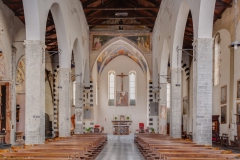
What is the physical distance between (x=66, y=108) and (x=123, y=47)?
1381 cm

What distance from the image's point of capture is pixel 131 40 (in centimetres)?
2605

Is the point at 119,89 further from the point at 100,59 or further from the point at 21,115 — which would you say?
the point at 21,115

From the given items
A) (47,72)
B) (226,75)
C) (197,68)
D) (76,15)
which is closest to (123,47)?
(47,72)

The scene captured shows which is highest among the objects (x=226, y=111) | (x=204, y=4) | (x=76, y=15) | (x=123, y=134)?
(x=76, y=15)

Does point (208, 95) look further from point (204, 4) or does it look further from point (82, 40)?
point (82, 40)

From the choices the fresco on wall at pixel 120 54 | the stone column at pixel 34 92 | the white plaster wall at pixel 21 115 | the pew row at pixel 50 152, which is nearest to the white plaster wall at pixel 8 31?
the white plaster wall at pixel 21 115

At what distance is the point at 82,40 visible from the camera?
21.8m

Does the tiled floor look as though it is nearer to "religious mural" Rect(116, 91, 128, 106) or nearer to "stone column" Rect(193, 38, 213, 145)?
"stone column" Rect(193, 38, 213, 145)

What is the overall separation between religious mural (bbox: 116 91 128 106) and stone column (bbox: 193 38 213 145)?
2198 centimetres

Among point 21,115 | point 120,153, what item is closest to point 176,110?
point 120,153

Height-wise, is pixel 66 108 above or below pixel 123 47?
below

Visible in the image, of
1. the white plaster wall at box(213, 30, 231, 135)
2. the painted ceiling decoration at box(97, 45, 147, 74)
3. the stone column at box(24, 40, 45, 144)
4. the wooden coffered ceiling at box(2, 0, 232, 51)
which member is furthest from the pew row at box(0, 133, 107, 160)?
the painted ceiling decoration at box(97, 45, 147, 74)

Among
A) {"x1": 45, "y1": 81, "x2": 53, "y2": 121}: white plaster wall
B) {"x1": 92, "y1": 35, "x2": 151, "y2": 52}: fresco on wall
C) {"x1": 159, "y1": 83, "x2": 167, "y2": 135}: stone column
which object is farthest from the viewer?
{"x1": 45, "y1": 81, "x2": 53, "y2": 121}: white plaster wall

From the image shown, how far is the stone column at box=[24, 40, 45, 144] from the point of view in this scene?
10828 mm
